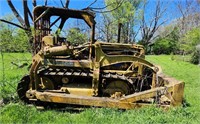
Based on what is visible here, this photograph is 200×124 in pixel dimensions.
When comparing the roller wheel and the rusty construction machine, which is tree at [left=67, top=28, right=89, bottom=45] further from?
the roller wheel

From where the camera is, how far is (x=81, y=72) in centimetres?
777

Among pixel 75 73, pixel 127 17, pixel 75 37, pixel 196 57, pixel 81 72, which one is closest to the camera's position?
pixel 75 73

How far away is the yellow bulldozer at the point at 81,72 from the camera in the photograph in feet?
24.6

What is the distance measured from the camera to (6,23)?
9805mm

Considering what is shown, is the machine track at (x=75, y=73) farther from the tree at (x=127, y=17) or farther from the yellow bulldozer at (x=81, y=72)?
the tree at (x=127, y=17)

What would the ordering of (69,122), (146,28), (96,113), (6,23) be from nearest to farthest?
(69,122) → (96,113) → (6,23) → (146,28)

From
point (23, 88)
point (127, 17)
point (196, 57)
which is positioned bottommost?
point (196, 57)

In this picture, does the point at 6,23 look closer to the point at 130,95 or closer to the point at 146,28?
the point at 130,95

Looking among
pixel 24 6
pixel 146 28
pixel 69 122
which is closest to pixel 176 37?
pixel 146 28

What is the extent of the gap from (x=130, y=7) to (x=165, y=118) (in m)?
34.4

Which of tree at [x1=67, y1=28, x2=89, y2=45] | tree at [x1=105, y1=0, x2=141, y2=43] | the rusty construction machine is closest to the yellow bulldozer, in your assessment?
the rusty construction machine

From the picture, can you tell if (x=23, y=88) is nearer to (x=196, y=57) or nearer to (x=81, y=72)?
(x=81, y=72)

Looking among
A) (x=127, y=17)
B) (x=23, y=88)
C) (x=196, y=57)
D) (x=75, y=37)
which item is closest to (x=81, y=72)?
(x=23, y=88)

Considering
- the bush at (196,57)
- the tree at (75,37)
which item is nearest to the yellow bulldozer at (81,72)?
the tree at (75,37)
